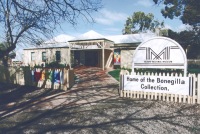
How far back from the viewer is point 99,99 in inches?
421

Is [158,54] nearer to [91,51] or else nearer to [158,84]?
[158,84]

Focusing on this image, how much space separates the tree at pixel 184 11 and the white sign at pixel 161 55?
648 inches

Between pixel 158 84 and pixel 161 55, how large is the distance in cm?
159

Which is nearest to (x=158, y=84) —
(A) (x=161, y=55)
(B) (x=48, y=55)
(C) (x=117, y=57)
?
(A) (x=161, y=55)

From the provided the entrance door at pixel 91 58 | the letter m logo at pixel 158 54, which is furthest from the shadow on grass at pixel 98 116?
the entrance door at pixel 91 58

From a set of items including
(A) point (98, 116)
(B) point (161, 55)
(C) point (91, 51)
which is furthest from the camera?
(C) point (91, 51)

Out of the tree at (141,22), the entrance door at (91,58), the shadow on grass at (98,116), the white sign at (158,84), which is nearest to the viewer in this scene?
the shadow on grass at (98,116)

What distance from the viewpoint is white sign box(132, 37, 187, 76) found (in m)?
10.7

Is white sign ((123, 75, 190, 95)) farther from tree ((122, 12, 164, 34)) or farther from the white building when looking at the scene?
tree ((122, 12, 164, 34))

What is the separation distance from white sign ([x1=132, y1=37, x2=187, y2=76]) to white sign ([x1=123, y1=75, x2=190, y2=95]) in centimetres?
77

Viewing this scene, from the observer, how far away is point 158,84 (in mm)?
10625

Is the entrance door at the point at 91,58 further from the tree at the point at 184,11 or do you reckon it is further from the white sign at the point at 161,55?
the white sign at the point at 161,55

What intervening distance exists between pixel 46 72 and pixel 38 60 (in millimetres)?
19894

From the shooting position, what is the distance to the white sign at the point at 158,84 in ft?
32.9
